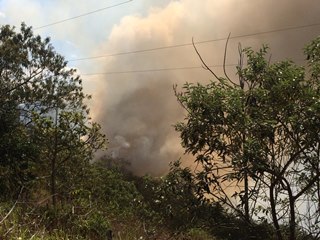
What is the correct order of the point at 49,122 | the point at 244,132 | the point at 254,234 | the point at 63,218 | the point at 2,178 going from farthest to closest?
the point at 2,178 < the point at 49,122 < the point at 63,218 < the point at 254,234 < the point at 244,132

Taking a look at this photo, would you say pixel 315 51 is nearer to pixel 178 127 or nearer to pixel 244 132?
pixel 244 132

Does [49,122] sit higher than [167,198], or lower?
higher

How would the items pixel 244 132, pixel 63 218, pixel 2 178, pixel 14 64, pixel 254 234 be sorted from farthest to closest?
pixel 14 64, pixel 2 178, pixel 63 218, pixel 254 234, pixel 244 132

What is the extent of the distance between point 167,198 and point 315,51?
3364 mm

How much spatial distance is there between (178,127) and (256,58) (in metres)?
1.68

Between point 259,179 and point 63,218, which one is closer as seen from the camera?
point 259,179

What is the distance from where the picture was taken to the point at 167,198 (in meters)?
7.84

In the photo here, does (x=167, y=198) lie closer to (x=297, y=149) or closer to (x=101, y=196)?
(x=297, y=149)

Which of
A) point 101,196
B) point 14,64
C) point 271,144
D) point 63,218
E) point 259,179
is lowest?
point 63,218

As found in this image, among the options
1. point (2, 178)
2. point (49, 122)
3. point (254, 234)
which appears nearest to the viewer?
point (254, 234)

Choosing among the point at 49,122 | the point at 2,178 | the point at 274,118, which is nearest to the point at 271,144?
the point at 274,118

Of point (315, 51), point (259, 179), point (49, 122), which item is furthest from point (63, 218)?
point (315, 51)

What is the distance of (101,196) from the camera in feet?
60.2

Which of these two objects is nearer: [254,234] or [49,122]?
[254,234]
